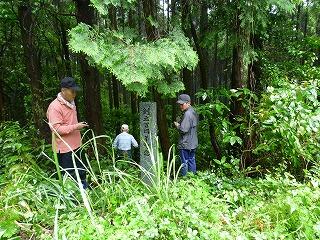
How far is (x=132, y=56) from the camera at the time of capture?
389cm

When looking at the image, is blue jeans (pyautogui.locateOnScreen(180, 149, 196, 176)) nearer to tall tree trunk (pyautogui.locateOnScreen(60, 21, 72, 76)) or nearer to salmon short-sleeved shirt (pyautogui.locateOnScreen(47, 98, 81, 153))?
salmon short-sleeved shirt (pyautogui.locateOnScreen(47, 98, 81, 153))

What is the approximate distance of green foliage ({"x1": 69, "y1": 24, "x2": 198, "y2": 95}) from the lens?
3.73 meters

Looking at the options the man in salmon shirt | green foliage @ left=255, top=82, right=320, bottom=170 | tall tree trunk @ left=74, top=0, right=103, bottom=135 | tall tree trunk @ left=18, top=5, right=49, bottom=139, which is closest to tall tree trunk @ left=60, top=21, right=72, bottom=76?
tall tree trunk @ left=18, top=5, right=49, bottom=139

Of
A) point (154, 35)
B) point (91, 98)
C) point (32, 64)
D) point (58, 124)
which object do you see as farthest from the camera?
point (91, 98)

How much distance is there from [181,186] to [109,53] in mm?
1631

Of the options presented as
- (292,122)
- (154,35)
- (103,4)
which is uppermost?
(103,4)

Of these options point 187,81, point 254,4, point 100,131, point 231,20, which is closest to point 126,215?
point 254,4

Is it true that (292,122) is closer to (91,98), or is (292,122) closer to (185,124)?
(185,124)

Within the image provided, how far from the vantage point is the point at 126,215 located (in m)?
3.25

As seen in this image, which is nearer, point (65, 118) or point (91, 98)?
point (65, 118)

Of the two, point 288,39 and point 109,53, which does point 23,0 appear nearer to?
point 109,53

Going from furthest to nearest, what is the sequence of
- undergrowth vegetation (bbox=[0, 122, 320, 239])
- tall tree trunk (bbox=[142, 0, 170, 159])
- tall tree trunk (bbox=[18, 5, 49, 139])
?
tall tree trunk (bbox=[18, 5, 49, 139]) → tall tree trunk (bbox=[142, 0, 170, 159]) → undergrowth vegetation (bbox=[0, 122, 320, 239])

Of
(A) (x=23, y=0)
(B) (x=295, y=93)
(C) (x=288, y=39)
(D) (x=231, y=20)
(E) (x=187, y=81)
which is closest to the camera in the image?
(B) (x=295, y=93)

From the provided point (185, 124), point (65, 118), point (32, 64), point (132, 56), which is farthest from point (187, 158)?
point (32, 64)
